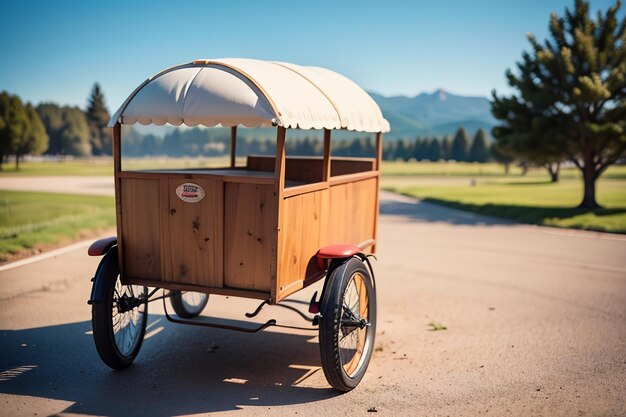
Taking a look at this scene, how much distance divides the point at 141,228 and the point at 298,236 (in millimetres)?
1503

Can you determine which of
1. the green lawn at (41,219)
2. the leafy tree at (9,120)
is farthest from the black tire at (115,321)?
the leafy tree at (9,120)

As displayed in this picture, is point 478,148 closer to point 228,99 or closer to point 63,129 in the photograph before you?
point 63,129

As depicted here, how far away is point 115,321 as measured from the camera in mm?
A: 5938

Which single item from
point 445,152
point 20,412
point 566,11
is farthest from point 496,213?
point 445,152

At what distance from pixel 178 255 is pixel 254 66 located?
1.94m

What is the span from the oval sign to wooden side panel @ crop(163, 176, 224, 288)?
0.03 meters

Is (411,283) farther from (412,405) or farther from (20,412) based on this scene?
(20,412)

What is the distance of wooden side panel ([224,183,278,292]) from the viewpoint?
4988 millimetres

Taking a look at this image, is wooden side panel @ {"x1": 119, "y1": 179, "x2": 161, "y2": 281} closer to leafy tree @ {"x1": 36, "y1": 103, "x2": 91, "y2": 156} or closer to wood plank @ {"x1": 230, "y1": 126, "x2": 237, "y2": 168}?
wood plank @ {"x1": 230, "y1": 126, "x2": 237, "y2": 168}

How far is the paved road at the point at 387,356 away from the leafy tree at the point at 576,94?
12.1 metres

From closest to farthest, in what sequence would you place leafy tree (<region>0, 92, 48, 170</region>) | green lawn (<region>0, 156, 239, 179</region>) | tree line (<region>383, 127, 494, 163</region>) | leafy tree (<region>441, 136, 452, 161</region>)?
green lawn (<region>0, 156, 239, 179</region>), leafy tree (<region>0, 92, 48, 170</region>), tree line (<region>383, 127, 494, 163</region>), leafy tree (<region>441, 136, 452, 161</region>)

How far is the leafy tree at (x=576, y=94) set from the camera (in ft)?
68.0

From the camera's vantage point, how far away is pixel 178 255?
5.35 m

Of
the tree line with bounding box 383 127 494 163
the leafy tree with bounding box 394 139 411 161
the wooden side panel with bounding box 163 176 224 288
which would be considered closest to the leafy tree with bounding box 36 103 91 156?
the wooden side panel with bounding box 163 176 224 288
